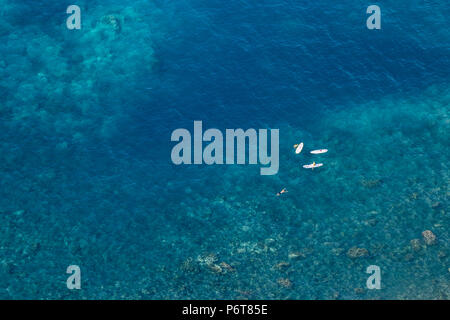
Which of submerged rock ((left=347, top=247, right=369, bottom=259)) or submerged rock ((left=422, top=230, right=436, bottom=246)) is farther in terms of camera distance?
submerged rock ((left=422, top=230, right=436, bottom=246))

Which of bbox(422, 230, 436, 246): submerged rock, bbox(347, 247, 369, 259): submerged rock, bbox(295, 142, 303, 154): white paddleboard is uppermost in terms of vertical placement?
bbox(295, 142, 303, 154): white paddleboard

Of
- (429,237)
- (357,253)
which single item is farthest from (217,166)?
(429,237)

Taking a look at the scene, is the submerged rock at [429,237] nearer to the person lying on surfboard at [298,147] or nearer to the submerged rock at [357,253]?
the submerged rock at [357,253]

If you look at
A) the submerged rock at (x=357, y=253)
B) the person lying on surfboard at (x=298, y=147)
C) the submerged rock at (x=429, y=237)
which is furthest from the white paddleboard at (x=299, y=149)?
the submerged rock at (x=429, y=237)

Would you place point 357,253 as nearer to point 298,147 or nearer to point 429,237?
point 429,237

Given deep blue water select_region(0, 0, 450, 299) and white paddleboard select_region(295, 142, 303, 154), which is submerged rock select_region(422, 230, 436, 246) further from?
white paddleboard select_region(295, 142, 303, 154)

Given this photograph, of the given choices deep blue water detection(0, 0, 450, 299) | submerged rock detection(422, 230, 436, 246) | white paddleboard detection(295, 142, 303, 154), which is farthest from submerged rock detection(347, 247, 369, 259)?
white paddleboard detection(295, 142, 303, 154)
